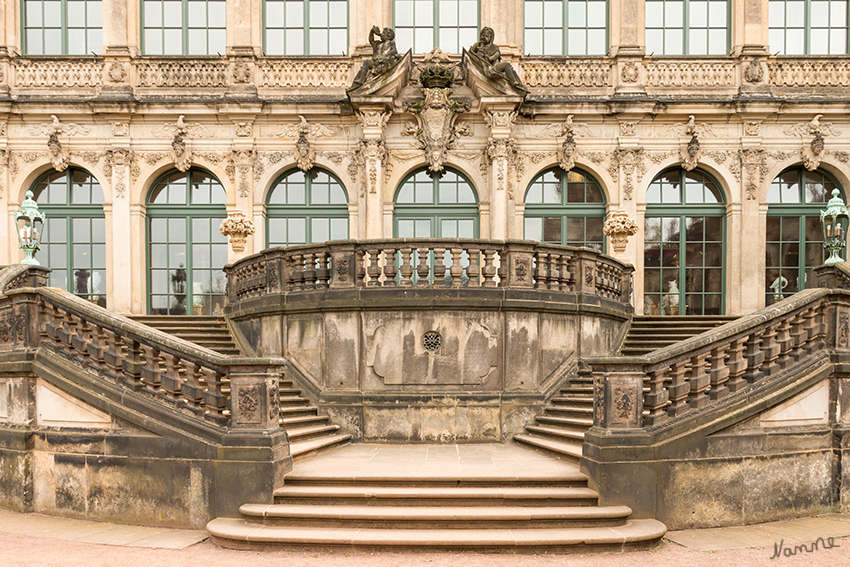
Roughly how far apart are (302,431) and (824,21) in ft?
62.0

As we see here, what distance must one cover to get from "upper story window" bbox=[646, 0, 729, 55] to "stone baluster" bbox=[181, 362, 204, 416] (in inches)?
626

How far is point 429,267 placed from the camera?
950cm

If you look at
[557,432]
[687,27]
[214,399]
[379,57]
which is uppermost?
[687,27]

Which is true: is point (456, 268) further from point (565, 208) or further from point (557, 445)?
point (565, 208)

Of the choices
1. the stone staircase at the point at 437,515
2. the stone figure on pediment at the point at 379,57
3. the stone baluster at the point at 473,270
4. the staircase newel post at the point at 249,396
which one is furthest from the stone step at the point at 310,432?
the stone figure on pediment at the point at 379,57

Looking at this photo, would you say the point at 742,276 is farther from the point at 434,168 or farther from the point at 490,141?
the point at 434,168

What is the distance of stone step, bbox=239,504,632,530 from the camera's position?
6.05 meters

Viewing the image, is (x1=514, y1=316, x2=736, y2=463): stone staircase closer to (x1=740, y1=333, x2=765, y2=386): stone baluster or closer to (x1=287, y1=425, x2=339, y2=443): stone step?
(x1=740, y1=333, x2=765, y2=386): stone baluster

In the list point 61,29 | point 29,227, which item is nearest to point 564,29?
point 29,227

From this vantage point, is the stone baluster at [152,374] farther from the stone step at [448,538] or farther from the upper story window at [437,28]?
the upper story window at [437,28]

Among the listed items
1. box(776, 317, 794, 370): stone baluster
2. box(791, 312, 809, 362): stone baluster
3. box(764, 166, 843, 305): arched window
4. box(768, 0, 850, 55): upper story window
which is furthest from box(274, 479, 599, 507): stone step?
box(768, 0, 850, 55): upper story window

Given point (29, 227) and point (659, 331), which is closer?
point (29, 227)

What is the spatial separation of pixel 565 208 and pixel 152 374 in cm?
1295

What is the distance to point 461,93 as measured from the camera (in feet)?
54.2
